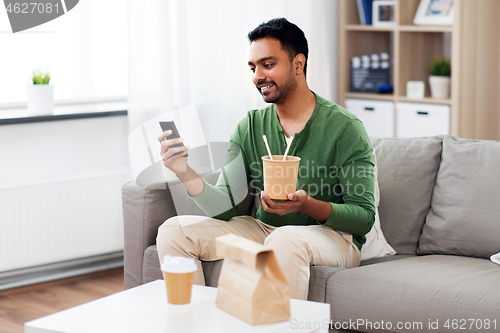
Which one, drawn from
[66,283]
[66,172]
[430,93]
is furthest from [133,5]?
[430,93]

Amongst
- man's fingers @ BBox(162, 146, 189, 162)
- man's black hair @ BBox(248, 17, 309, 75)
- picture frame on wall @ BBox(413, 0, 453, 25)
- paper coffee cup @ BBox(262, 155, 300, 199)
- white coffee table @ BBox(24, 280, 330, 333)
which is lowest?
white coffee table @ BBox(24, 280, 330, 333)

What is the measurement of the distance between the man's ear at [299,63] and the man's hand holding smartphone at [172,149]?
500 mm

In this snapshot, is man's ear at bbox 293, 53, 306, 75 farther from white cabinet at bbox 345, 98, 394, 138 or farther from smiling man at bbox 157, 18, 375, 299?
white cabinet at bbox 345, 98, 394, 138

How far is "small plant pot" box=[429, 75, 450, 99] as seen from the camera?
345cm

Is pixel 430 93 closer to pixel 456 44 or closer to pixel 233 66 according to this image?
pixel 456 44

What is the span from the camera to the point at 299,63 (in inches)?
82.3

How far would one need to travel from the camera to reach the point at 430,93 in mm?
3701

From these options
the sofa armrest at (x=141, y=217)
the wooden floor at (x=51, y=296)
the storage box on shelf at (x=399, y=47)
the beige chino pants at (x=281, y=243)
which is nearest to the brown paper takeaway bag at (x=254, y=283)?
the beige chino pants at (x=281, y=243)

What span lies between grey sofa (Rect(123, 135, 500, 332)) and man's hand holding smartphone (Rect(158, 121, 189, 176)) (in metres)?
0.37

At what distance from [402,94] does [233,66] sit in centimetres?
100

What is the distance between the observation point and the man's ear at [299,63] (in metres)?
2.08

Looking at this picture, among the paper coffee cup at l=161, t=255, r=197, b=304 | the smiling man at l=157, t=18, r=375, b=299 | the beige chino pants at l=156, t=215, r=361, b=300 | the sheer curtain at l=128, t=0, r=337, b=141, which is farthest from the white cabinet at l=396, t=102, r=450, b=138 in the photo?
the paper coffee cup at l=161, t=255, r=197, b=304

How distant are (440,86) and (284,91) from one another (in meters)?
1.68

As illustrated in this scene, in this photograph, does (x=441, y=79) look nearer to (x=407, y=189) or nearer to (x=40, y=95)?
(x=407, y=189)
